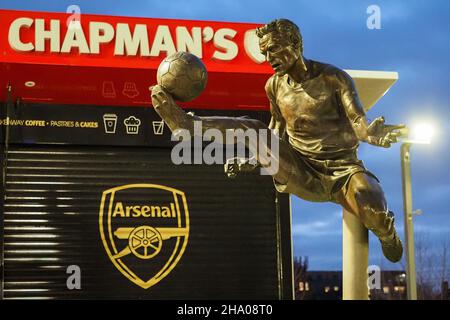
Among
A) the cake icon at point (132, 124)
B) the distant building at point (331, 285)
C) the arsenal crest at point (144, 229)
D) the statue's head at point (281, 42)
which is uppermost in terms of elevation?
the cake icon at point (132, 124)

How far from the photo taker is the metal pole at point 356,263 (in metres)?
5.98

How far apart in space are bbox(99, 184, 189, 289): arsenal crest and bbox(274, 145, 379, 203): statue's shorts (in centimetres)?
562

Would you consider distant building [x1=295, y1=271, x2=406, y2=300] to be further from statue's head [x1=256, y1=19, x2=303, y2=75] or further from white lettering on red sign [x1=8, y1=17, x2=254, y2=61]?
statue's head [x1=256, y1=19, x2=303, y2=75]

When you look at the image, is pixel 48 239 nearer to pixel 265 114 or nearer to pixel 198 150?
pixel 198 150

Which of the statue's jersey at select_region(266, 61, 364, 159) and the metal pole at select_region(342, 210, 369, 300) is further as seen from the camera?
the metal pole at select_region(342, 210, 369, 300)

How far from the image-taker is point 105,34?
10.6m

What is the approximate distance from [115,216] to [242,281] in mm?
2179

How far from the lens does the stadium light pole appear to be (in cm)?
1160

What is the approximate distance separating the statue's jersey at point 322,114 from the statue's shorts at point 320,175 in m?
0.05

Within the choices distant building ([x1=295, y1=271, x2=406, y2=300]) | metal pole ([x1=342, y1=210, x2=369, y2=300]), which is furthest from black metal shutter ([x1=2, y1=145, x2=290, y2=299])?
distant building ([x1=295, y1=271, x2=406, y2=300])

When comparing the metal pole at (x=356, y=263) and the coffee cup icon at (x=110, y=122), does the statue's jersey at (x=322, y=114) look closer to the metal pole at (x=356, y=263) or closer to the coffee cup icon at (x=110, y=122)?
the metal pole at (x=356, y=263)

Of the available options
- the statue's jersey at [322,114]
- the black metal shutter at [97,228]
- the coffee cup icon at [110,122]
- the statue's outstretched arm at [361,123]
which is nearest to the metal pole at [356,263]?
the statue's jersey at [322,114]
